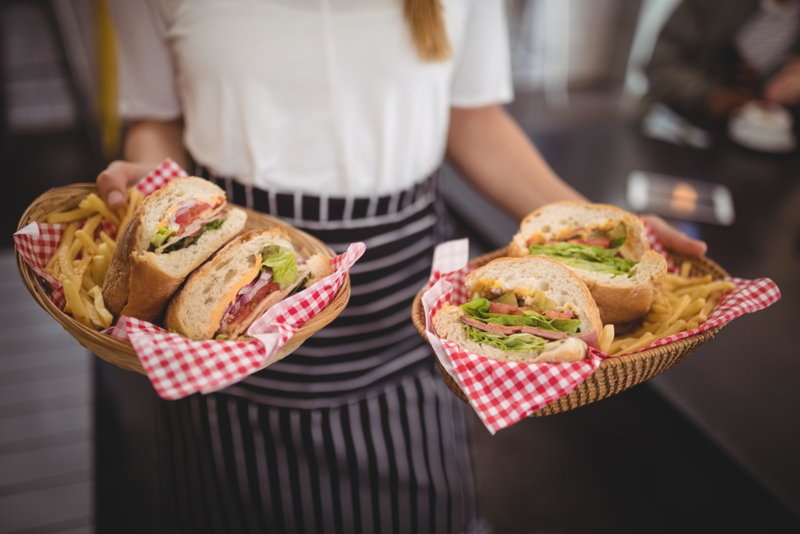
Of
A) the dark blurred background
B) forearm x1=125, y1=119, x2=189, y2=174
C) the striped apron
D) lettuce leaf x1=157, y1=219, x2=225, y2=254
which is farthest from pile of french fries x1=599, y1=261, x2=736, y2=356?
forearm x1=125, y1=119, x2=189, y2=174

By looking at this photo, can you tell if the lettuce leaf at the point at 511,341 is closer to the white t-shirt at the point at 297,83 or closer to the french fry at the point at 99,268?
the white t-shirt at the point at 297,83

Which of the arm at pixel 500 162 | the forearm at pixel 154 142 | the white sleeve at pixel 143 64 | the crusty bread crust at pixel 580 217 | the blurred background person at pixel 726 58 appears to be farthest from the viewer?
the blurred background person at pixel 726 58

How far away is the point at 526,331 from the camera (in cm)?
99

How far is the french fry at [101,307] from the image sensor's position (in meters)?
0.99

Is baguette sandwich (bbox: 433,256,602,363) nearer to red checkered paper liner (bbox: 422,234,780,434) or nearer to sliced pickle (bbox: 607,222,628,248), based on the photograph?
red checkered paper liner (bbox: 422,234,780,434)

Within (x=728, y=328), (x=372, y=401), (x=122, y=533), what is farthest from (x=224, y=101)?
(x=122, y=533)

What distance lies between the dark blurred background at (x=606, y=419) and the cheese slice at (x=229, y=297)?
119 cm

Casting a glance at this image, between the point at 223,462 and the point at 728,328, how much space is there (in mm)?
1588

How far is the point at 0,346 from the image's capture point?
113 inches

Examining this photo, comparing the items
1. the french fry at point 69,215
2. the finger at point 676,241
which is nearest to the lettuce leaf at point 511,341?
the finger at point 676,241

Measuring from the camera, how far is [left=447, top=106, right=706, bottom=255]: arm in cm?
158

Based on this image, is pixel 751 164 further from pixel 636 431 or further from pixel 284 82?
pixel 284 82

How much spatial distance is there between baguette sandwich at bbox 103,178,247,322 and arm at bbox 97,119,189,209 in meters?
0.18

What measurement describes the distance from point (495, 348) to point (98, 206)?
94cm
